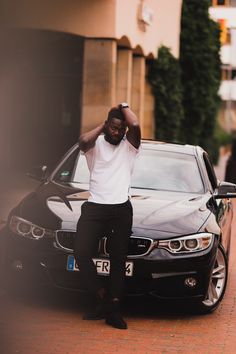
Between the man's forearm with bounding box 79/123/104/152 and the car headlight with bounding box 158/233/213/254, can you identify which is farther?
the car headlight with bounding box 158/233/213/254

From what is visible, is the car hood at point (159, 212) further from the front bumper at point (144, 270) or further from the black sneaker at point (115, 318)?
the black sneaker at point (115, 318)

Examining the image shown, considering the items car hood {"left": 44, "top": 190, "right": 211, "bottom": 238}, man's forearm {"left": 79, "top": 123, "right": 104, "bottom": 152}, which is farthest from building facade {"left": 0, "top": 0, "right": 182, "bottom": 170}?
man's forearm {"left": 79, "top": 123, "right": 104, "bottom": 152}

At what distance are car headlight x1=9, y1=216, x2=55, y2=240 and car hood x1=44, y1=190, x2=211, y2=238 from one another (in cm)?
14

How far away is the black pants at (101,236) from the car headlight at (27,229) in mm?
378

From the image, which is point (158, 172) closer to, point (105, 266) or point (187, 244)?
point (187, 244)

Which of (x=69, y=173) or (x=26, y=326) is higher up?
(x=69, y=173)

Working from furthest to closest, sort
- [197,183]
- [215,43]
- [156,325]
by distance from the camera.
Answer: [215,43] → [197,183] → [156,325]

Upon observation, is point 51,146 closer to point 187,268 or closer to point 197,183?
point 197,183

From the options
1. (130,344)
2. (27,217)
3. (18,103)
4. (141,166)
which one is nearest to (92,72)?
(18,103)

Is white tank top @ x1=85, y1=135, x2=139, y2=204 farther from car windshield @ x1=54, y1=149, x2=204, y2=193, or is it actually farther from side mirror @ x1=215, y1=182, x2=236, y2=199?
side mirror @ x1=215, y1=182, x2=236, y2=199

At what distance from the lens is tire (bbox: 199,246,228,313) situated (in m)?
7.69

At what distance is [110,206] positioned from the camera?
7.12 meters

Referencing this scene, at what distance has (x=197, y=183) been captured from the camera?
348 inches

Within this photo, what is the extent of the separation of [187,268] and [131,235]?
48 cm
